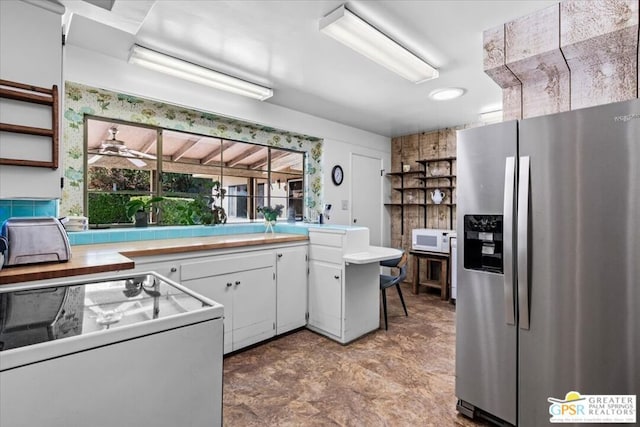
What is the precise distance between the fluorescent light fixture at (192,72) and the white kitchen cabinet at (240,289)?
5.24ft

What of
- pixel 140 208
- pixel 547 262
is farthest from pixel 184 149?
pixel 547 262

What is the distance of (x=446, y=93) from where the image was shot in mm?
3424

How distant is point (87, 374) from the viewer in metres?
0.75

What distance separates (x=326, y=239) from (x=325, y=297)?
57cm

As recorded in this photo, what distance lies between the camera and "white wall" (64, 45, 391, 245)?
2533mm

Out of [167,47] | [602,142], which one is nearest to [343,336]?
[602,142]

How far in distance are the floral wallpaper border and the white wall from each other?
126 millimetres

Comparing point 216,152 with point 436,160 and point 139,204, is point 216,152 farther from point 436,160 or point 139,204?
point 436,160

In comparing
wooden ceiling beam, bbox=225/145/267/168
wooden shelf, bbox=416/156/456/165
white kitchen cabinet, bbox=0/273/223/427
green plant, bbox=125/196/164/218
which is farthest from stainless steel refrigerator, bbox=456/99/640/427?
wooden shelf, bbox=416/156/456/165

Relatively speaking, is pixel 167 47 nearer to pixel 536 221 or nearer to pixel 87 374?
pixel 87 374

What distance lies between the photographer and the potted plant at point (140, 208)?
2885 millimetres

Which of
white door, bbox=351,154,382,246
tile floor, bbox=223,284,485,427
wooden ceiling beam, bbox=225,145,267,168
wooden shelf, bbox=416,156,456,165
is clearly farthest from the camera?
white door, bbox=351,154,382,246

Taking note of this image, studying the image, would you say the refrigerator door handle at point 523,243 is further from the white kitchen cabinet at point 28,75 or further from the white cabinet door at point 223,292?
the white kitchen cabinet at point 28,75

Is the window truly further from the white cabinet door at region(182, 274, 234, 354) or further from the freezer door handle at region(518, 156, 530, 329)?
the freezer door handle at region(518, 156, 530, 329)
